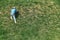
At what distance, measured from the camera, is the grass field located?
652 centimetres

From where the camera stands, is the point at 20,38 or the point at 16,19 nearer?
the point at 20,38

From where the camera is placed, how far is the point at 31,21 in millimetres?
6906

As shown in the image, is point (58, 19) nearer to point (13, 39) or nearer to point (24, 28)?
point (24, 28)

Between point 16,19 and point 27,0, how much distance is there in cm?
89

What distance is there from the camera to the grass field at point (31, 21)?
257 inches

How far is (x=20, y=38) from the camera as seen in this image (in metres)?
6.43

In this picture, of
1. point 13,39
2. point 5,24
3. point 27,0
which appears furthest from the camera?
point 27,0

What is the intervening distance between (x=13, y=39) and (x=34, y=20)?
94 centimetres

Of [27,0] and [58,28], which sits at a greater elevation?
[27,0]

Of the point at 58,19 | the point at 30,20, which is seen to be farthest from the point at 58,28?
the point at 30,20

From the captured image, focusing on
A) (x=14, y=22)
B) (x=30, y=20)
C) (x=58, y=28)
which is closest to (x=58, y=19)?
(x=58, y=28)

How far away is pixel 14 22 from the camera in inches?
270

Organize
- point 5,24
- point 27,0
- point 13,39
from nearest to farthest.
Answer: point 13,39 < point 5,24 < point 27,0

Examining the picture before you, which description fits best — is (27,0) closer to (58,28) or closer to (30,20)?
(30,20)
